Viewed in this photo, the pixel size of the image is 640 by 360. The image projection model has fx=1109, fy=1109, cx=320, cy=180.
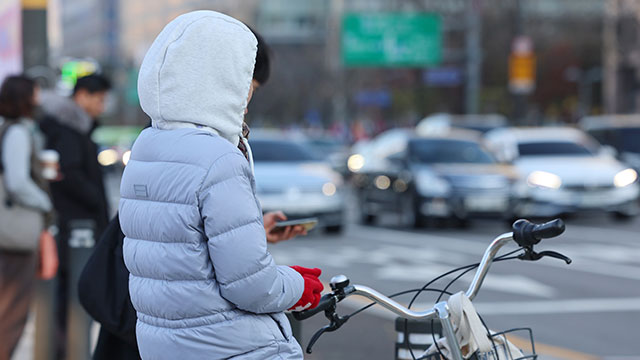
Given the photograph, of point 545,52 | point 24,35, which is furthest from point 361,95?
point 24,35

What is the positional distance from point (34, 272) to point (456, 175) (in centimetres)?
1145

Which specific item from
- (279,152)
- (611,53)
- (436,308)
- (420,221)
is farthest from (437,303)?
(611,53)

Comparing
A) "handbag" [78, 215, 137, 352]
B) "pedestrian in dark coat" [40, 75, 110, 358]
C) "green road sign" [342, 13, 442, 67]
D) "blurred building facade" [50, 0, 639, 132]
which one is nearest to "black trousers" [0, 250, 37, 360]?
"pedestrian in dark coat" [40, 75, 110, 358]

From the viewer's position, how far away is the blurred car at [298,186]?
52.1 feet

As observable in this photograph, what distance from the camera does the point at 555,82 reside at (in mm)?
70688

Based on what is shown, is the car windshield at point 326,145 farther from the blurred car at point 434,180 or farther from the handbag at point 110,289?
the handbag at point 110,289

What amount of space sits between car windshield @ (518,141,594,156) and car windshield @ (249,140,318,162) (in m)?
4.19

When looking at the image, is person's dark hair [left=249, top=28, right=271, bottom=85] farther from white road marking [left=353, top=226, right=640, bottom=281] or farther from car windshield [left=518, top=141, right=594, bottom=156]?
car windshield [left=518, top=141, right=594, bottom=156]

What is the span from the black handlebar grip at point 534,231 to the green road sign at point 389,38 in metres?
37.2

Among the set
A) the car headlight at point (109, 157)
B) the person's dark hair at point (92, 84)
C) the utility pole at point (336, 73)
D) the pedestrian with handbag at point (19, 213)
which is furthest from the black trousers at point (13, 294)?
the utility pole at point (336, 73)

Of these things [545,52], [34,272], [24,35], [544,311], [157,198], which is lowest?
[544,311]

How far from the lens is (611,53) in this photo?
142 ft

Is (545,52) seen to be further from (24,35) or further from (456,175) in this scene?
(24,35)

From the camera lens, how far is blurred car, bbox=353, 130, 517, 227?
16.6 meters
